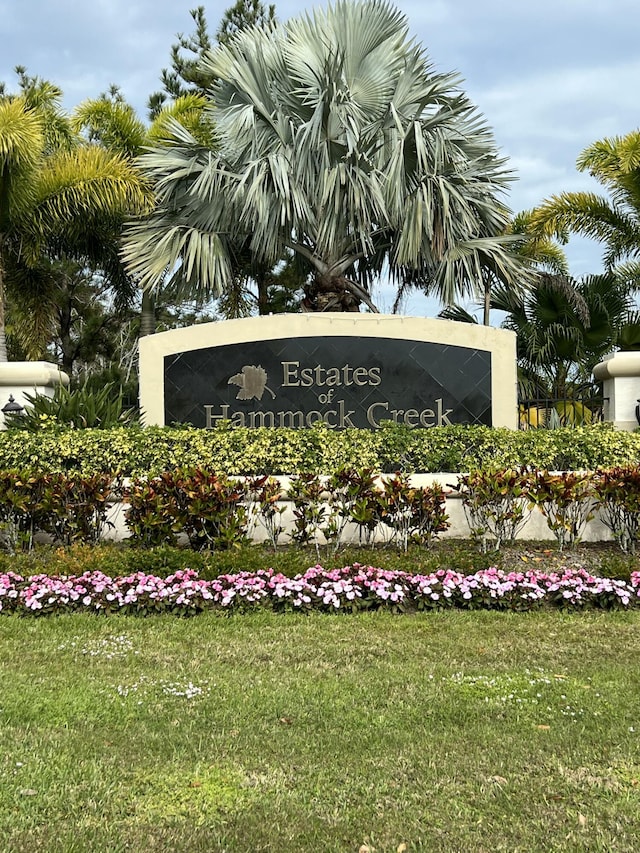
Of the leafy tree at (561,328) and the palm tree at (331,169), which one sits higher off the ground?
the palm tree at (331,169)

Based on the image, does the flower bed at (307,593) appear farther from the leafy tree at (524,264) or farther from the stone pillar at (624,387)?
the leafy tree at (524,264)

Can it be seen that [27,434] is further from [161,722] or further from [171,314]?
[171,314]

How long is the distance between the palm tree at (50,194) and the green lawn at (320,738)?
9.56 meters

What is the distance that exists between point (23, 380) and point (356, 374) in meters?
4.17

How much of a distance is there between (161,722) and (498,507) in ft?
13.5

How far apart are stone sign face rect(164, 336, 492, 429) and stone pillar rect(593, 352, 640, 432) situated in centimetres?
157

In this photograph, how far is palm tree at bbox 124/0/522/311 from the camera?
39.4ft

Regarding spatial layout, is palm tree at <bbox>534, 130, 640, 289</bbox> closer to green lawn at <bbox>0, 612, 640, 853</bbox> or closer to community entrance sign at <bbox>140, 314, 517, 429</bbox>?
community entrance sign at <bbox>140, 314, 517, 429</bbox>

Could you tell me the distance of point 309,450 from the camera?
7.74 m

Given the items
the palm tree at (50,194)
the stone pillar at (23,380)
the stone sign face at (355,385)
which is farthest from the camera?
the palm tree at (50,194)

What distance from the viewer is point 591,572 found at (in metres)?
6.02

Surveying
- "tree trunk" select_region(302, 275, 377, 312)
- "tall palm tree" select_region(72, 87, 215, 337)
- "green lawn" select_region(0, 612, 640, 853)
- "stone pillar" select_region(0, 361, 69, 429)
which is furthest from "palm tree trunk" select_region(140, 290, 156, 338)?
"green lawn" select_region(0, 612, 640, 853)

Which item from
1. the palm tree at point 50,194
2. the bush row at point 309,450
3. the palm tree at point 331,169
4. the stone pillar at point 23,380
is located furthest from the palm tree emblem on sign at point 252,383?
the palm tree at point 50,194

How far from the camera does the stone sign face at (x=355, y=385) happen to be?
350 inches
